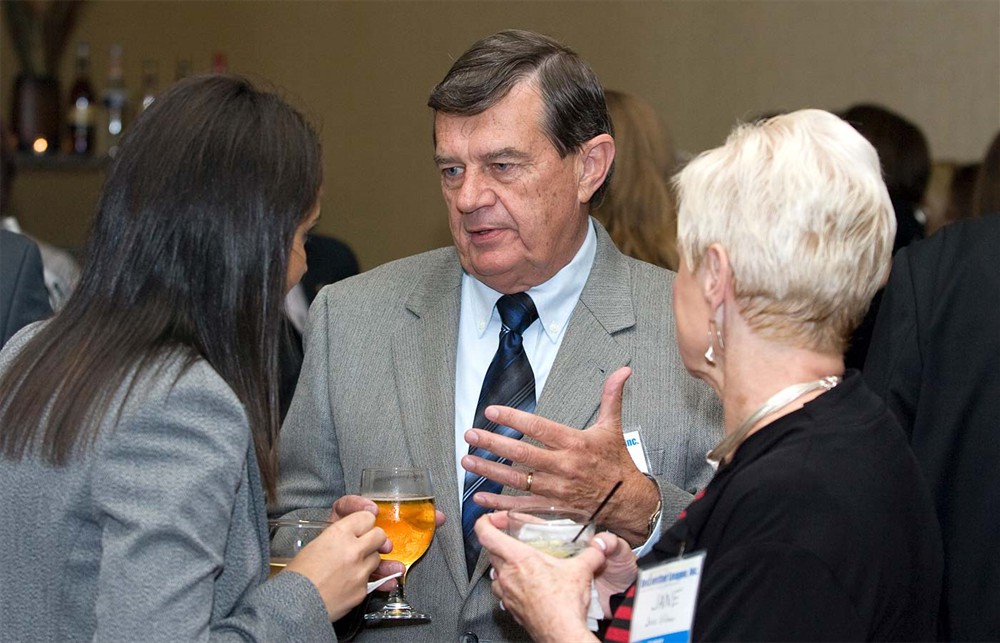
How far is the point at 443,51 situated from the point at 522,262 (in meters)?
4.02

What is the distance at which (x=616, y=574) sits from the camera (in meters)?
1.87

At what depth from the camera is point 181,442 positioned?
4.88 ft

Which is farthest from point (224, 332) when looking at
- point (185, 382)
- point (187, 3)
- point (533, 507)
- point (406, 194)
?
point (187, 3)

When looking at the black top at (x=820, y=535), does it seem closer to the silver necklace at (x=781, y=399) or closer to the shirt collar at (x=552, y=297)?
the silver necklace at (x=781, y=399)

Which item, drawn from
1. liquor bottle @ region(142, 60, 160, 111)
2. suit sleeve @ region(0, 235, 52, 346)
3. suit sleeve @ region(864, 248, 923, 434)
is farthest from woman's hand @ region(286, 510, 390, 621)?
liquor bottle @ region(142, 60, 160, 111)

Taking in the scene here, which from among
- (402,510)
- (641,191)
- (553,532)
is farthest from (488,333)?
(641,191)

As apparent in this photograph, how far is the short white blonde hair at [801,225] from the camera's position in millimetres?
1518

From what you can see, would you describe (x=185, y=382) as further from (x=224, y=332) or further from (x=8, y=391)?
(x=8, y=391)

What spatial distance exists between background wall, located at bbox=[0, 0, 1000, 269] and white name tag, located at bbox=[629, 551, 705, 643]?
13.2 ft

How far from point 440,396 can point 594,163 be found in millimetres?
590

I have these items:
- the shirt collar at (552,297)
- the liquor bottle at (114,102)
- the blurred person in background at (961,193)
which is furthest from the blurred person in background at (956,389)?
the liquor bottle at (114,102)

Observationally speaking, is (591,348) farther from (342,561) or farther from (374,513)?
(342,561)

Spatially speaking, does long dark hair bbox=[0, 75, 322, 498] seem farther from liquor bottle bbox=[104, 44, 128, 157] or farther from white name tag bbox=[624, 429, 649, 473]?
liquor bottle bbox=[104, 44, 128, 157]

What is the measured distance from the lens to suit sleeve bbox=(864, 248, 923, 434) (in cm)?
207
